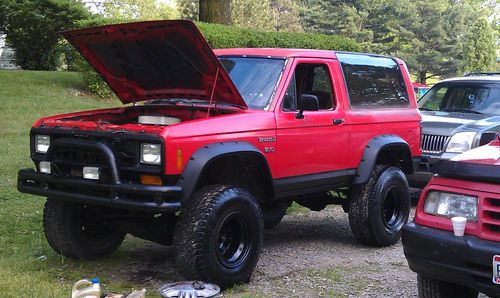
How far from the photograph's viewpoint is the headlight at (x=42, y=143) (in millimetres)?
5488

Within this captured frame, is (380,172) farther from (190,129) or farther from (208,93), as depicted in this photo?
(190,129)

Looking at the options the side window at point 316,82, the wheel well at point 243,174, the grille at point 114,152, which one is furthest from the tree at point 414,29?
the grille at point 114,152

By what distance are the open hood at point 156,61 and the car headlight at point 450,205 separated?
2.08 meters

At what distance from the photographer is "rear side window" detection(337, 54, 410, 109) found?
266 inches

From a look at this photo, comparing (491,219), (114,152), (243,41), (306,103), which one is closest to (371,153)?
(306,103)

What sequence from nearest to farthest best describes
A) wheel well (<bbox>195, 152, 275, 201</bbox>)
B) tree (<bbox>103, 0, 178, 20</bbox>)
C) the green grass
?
the green grass → wheel well (<bbox>195, 152, 275, 201</bbox>) → tree (<bbox>103, 0, 178, 20</bbox>)

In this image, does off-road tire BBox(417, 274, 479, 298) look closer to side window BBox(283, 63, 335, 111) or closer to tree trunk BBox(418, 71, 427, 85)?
side window BBox(283, 63, 335, 111)

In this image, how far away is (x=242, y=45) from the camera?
15781 mm

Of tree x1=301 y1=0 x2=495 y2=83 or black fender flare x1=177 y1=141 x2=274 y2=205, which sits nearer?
black fender flare x1=177 y1=141 x2=274 y2=205

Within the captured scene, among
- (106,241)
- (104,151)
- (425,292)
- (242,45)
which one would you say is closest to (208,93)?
(104,151)

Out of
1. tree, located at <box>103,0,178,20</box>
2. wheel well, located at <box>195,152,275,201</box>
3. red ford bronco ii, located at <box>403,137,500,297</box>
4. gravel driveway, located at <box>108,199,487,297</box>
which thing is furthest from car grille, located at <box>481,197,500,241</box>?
tree, located at <box>103,0,178,20</box>

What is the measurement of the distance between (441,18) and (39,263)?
44.7m

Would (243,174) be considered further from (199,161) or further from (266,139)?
(199,161)

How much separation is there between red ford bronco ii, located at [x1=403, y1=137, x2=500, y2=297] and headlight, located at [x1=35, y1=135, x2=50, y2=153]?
309 cm
